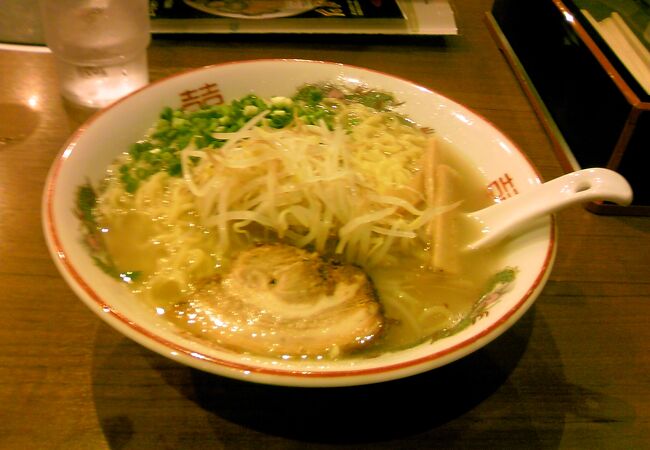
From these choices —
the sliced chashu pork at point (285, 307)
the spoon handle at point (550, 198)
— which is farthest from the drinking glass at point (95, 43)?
the spoon handle at point (550, 198)

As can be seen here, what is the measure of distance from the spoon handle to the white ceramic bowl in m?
0.03

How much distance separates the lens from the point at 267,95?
1459 mm

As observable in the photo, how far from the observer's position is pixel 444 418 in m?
0.90

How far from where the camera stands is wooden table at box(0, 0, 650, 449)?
85 centimetres

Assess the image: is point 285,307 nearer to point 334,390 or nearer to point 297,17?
point 334,390

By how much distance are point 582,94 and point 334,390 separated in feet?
3.76

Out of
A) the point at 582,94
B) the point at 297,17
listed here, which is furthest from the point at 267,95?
the point at 582,94

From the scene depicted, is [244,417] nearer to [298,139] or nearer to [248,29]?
[298,139]

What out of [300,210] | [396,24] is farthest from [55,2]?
[396,24]

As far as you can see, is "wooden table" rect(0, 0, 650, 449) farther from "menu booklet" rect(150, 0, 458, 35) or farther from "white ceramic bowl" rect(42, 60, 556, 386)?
"menu booklet" rect(150, 0, 458, 35)

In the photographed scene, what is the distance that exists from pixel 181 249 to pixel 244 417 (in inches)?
14.3

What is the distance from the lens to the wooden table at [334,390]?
853 mm

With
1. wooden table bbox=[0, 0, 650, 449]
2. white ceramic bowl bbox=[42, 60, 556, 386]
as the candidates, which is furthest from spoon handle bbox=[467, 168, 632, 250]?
wooden table bbox=[0, 0, 650, 449]

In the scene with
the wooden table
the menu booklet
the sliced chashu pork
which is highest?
the menu booklet
